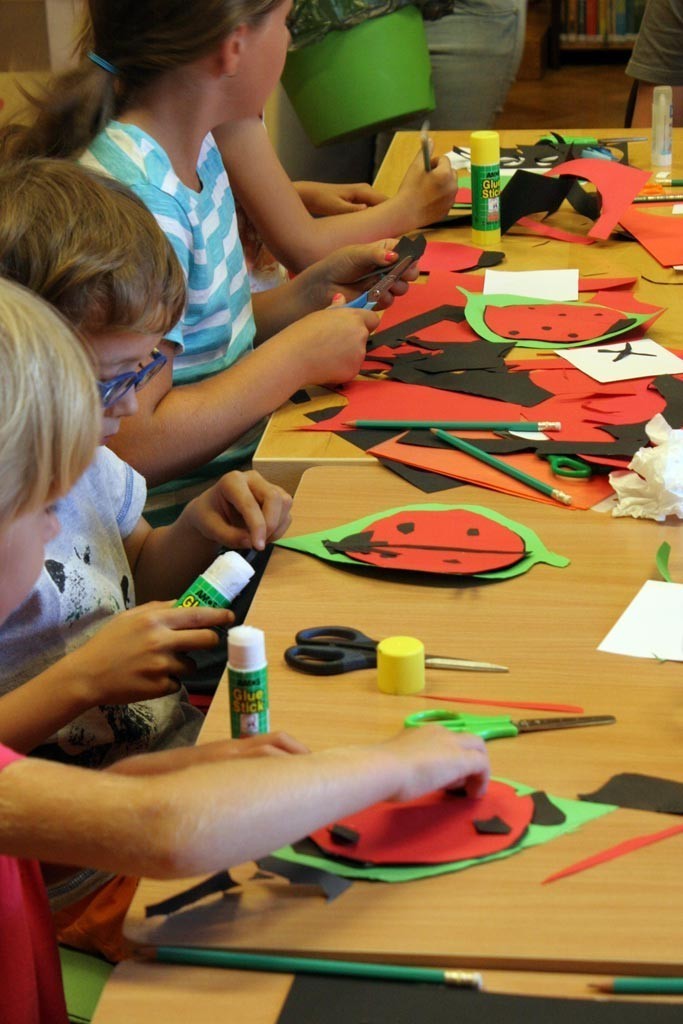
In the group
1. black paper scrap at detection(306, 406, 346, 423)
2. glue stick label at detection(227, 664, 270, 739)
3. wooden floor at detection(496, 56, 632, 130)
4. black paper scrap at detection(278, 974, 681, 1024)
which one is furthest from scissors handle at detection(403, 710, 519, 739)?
wooden floor at detection(496, 56, 632, 130)

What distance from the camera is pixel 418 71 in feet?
8.64

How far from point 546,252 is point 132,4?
73 centimetres

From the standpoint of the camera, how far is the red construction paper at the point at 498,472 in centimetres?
126

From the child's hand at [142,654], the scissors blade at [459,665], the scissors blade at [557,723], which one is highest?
the scissors blade at [557,723]

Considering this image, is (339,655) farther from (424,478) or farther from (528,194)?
(528,194)

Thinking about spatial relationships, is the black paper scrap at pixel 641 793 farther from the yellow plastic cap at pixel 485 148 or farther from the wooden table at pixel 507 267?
the yellow plastic cap at pixel 485 148

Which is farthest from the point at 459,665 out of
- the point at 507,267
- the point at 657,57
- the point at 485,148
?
the point at 657,57

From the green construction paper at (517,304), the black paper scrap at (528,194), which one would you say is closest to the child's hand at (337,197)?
the black paper scrap at (528,194)

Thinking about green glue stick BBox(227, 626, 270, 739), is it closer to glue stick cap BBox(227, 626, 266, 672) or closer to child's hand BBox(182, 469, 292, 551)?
glue stick cap BBox(227, 626, 266, 672)

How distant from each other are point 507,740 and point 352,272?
3.50 feet

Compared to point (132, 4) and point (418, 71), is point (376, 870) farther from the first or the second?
point (418, 71)

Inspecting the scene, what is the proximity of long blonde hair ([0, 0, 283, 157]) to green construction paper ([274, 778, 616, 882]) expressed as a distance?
3.32 ft

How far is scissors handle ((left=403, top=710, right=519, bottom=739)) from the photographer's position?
35.1 inches

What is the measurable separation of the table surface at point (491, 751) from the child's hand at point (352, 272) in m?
0.49
